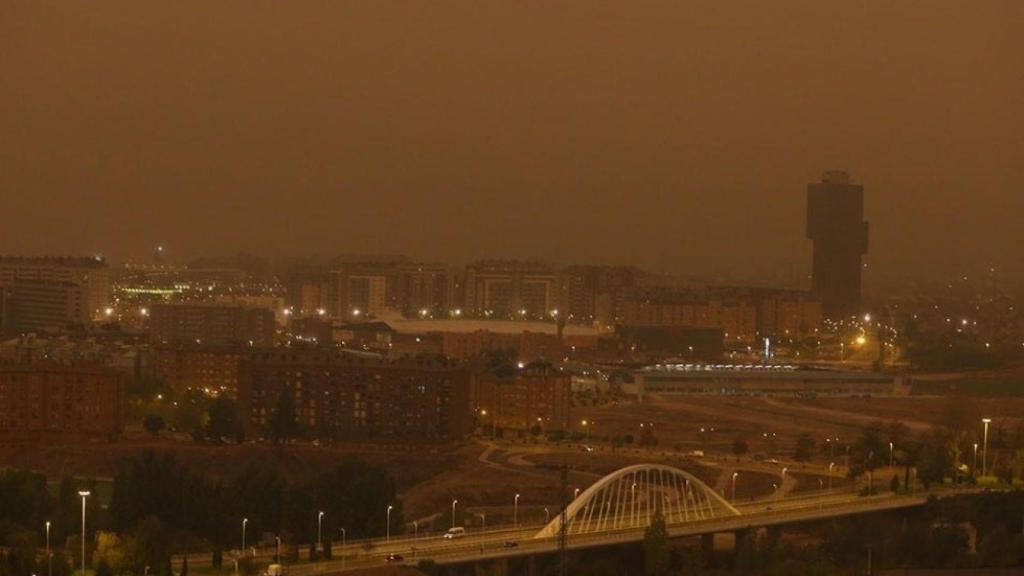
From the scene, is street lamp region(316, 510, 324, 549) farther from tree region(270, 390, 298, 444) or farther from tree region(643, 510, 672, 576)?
tree region(270, 390, 298, 444)

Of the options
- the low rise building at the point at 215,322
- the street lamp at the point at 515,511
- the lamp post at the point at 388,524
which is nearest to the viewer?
the lamp post at the point at 388,524

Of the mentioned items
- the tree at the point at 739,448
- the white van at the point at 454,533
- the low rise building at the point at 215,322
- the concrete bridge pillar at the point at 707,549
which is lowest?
the concrete bridge pillar at the point at 707,549

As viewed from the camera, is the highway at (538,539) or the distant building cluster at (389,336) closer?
the highway at (538,539)

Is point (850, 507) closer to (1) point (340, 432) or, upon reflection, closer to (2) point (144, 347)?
(1) point (340, 432)

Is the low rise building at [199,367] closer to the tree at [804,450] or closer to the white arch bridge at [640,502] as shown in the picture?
the tree at [804,450]

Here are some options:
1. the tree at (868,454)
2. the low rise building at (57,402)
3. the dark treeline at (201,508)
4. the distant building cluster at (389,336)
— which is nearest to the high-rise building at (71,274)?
the distant building cluster at (389,336)

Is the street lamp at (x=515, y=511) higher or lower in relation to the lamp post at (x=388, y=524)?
lower

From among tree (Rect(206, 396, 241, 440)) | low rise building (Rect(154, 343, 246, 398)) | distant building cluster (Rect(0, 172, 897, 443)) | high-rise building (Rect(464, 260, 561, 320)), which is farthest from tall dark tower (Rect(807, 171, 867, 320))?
tree (Rect(206, 396, 241, 440))
